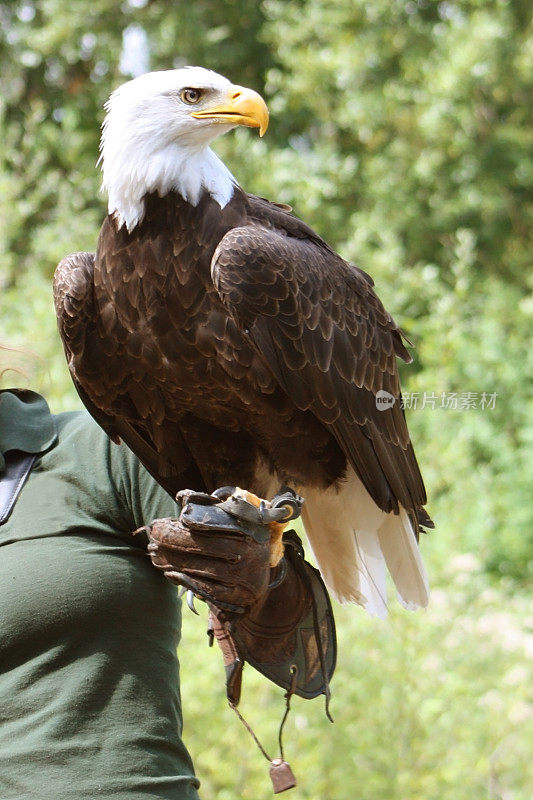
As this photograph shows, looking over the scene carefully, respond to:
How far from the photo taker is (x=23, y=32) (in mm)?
11211

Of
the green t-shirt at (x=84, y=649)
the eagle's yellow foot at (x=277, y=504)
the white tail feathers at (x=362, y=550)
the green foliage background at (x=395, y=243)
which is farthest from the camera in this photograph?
the green foliage background at (x=395, y=243)

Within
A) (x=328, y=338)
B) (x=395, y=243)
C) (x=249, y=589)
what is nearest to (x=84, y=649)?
(x=249, y=589)

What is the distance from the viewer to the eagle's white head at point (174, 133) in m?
2.59

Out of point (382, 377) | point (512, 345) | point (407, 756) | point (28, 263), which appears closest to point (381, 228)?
point (512, 345)

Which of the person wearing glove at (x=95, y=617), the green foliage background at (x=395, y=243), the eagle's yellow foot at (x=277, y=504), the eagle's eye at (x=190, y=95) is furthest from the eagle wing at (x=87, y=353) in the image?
the green foliage background at (x=395, y=243)

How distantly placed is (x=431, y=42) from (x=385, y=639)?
25.8ft

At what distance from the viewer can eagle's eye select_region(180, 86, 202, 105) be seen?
2.63 metres

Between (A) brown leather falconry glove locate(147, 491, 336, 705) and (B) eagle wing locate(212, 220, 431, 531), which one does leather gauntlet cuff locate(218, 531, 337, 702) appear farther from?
(B) eagle wing locate(212, 220, 431, 531)

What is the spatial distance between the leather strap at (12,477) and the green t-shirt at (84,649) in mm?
17

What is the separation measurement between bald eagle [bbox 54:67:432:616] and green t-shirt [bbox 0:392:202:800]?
0.27 meters

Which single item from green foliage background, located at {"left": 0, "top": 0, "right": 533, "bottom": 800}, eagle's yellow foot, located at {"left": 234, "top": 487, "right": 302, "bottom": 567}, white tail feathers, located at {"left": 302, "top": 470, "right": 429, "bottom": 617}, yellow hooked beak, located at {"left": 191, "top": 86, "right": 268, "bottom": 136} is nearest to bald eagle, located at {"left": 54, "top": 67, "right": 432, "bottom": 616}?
yellow hooked beak, located at {"left": 191, "top": 86, "right": 268, "bottom": 136}

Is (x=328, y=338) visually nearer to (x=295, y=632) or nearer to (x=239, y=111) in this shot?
(x=239, y=111)

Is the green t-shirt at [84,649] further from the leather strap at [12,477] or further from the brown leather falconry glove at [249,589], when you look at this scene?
the brown leather falconry glove at [249,589]

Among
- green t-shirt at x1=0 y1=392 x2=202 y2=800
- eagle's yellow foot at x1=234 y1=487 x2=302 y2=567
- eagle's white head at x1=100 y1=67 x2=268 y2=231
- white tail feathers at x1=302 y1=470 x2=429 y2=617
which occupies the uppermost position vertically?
eagle's white head at x1=100 y1=67 x2=268 y2=231
